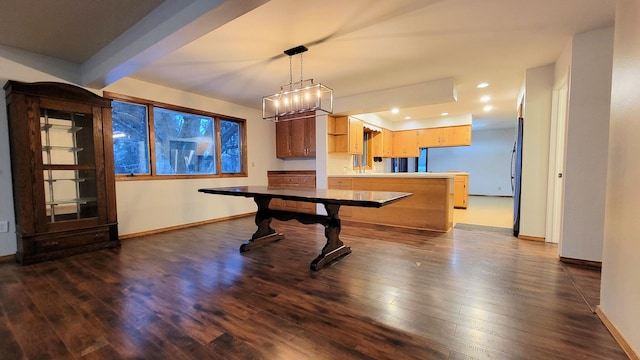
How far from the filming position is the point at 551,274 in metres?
2.39

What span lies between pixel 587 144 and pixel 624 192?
1.49 meters

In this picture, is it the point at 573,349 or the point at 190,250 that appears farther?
the point at 190,250

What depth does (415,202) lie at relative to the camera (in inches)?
167

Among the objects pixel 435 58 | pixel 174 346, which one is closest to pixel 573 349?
pixel 174 346

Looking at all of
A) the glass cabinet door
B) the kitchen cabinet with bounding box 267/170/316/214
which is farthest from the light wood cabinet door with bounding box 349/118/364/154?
the glass cabinet door

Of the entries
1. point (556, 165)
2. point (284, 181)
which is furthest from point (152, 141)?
point (556, 165)

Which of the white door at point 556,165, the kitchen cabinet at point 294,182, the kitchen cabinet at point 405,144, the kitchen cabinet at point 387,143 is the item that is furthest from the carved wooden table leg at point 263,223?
the kitchen cabinet at point 405,144

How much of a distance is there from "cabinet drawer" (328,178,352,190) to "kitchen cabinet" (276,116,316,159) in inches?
30.2

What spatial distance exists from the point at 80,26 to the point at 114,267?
7.57ft

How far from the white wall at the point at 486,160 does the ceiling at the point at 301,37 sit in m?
5.70

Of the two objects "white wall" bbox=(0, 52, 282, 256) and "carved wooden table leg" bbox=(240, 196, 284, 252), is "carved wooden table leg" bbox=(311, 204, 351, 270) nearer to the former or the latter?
"carved wooden table leg" bbox=(240, 196, 284, 252)

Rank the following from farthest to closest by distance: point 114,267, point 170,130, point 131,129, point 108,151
A: point 170,130 < point 131,129 < point 108,151 < point 114,267

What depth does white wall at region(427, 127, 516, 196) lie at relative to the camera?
8719 mm

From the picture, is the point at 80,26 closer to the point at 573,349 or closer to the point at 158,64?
the point at 158,64
